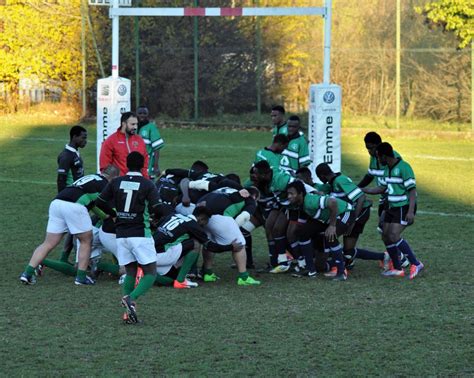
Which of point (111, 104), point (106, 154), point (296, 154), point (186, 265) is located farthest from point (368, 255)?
point (111, 104)

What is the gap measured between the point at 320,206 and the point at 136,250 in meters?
2.76

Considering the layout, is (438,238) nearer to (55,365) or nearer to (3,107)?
(55,365)

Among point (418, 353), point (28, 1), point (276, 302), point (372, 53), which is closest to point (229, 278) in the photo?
point (276, 302)

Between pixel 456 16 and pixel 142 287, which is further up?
pixel 456 16

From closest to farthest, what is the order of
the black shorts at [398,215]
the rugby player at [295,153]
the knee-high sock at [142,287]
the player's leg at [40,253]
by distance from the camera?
the knee-high sock at [142,287]
the player's leg at [40,253]
the black shorts at [398,215]
the rugby player at [295,153]

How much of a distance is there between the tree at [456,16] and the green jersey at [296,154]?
15.7m

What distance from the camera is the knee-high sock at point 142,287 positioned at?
967cm

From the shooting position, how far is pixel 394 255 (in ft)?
40.3

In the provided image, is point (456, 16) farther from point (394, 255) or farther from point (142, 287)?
point (142, 287)

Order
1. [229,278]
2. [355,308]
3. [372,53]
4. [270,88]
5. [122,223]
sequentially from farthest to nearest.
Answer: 1. [270,88]
2. [372,53]
3. [229,278]
4. [355,308]
5. [122,223]

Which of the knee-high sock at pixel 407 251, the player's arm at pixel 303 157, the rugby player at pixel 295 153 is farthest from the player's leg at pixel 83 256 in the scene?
the knee-high sock at pixel 407 251

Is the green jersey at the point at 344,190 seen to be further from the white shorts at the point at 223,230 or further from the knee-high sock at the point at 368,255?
the white shorts at the point at 223,230

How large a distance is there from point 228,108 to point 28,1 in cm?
922

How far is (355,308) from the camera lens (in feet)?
34.4
